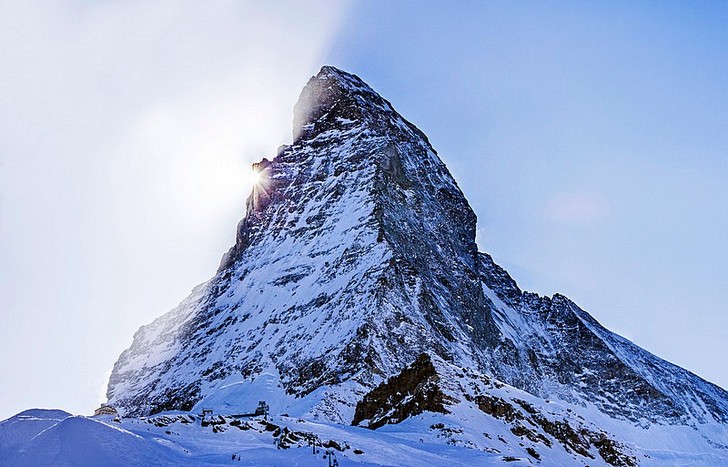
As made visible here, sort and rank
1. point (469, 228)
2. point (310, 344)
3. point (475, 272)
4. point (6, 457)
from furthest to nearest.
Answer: point (469, 228)
point (475, 272)
point (310, 344)
point (6, 457)

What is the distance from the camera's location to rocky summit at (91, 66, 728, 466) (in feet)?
153

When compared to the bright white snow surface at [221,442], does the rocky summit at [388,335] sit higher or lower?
higher

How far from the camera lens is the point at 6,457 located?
13.9 m

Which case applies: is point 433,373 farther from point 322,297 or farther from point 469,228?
point 469,228

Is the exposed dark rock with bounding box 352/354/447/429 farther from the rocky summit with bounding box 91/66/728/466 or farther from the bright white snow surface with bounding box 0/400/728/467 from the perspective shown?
the bright white snow surface with bounding box 0/400/728/467

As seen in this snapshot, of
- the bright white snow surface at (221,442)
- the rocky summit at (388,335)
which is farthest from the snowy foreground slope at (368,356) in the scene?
the rocky summit at (388,335)

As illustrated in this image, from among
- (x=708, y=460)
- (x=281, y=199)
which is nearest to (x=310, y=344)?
(x=281, y=199)

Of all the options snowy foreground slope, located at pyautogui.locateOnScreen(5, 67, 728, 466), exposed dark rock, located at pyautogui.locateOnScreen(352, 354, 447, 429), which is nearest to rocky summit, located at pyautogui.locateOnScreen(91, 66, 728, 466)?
exposed dark rock, located at pyautogui.locateOnScreen(352, 354, 447, 429)

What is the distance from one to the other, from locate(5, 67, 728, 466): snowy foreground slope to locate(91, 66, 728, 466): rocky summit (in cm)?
29

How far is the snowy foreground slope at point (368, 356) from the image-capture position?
877 inches

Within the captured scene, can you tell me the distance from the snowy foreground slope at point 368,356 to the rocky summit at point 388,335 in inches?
11.6

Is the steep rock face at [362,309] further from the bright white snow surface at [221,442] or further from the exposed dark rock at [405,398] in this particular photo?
the bright white snow surface at [221,442]

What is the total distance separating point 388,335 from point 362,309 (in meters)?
5.38

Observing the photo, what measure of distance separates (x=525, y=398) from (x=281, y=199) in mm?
83048
